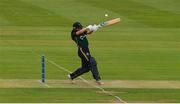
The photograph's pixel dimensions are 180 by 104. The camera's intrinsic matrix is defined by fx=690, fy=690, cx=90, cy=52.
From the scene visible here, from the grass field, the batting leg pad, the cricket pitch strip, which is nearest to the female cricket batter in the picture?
the batting leg pad

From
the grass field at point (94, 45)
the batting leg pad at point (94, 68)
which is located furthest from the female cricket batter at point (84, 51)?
the grass field at point (94, 45)

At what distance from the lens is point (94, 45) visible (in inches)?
1294

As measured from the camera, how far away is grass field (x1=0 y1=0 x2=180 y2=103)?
20547 millimetres

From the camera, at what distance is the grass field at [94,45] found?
67.4 ft

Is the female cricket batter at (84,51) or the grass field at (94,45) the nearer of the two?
the grass field at (94,45)

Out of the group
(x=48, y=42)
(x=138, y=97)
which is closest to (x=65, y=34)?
(x=48, y=42)

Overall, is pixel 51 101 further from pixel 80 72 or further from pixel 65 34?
pixel 65 34

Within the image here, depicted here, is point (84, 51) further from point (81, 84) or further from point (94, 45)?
point (94, 45)

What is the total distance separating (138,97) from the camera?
19.8 m

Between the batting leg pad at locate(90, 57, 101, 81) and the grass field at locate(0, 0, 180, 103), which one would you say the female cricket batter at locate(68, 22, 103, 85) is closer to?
the batting leg pad at locate(90, 57, 101, 81)

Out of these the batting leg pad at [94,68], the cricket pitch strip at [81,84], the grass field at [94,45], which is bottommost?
the cricket pitch strip at [81,84]

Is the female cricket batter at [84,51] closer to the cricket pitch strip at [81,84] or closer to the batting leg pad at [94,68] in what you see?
the batting leg pad at [94,68]

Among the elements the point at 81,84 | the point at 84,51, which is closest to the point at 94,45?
the point at 81,84

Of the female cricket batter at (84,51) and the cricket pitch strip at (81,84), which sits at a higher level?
the female cricket batter at (84,51)
